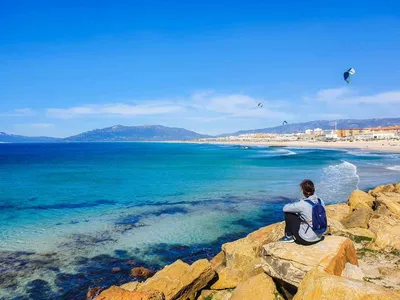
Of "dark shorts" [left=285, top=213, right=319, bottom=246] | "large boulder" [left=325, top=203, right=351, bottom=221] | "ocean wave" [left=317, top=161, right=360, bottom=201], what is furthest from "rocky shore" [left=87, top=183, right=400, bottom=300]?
"ocean wave" [left=317, top=161, right=360, bottom=201]

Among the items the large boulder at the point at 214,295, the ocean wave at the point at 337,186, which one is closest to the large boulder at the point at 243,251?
the large boulder at the point at 214,295

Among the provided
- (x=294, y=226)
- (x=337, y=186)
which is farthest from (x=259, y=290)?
(x=337, y=186)

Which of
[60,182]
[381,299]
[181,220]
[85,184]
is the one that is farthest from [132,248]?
[60,182]

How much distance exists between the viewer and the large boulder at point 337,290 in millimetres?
4656

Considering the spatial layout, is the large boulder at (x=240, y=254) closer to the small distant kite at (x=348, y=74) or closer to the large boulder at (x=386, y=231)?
the large boulder at (x=386, y=231)

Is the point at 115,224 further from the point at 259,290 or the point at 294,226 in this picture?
the point at 294,226

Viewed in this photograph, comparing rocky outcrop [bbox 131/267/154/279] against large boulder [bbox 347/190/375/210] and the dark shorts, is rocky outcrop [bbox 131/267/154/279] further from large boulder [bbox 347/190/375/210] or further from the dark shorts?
large boulder [bbox 347/190/375/210]

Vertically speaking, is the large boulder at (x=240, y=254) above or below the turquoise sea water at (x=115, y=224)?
above

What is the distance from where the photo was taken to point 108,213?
23.4m

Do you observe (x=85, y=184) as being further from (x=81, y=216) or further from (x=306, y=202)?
(x=306, y=202)

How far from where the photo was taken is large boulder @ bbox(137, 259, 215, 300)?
8062 mm

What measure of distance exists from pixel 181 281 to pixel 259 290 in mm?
2239

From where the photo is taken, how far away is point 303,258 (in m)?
6.29

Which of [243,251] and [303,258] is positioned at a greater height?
[303,258]
